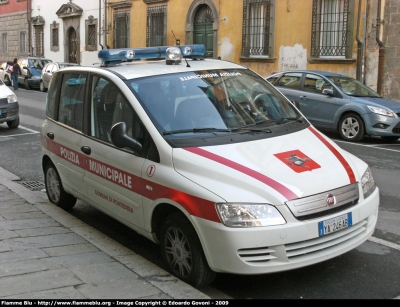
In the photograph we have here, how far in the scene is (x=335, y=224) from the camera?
4.45m

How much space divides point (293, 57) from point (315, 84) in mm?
7395

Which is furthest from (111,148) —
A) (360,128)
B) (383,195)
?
(360,128)

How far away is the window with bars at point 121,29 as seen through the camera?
30312 mm

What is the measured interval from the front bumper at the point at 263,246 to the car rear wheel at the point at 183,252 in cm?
12

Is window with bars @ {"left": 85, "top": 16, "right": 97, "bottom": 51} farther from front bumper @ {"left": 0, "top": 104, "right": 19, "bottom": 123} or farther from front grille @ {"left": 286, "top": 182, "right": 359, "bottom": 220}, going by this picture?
front grille @ {"left": 286, "top": 182, "right": 359, "bottom": 220}

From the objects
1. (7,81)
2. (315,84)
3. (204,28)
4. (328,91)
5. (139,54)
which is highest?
(204,28)

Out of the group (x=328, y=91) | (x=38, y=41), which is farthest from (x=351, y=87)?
(x=38, y=41)

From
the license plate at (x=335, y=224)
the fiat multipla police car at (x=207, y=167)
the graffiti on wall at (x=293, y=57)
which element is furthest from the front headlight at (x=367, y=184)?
the graffiti on wall at (x=293, y=57)

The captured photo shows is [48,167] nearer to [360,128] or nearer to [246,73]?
[246,73]

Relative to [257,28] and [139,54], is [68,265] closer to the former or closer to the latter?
[139,54]

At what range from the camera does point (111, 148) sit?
550 cm

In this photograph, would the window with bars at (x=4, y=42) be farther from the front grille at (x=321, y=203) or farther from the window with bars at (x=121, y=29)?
the front grille at (x=321, y=203)

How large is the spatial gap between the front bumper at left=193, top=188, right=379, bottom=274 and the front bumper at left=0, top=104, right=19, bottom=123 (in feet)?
35.7

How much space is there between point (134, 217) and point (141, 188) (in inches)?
13.5
